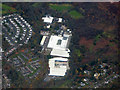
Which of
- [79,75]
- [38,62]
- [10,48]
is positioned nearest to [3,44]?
[10,48]

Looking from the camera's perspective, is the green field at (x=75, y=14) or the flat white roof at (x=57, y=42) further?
the green field at (x=75, y=14)

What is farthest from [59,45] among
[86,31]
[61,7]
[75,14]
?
[61,7]

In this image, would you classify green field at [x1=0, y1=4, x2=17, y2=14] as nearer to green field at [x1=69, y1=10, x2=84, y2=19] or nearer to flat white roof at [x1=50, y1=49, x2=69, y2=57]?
green field at [x1=69, y1=10, x2=84, y2=19]

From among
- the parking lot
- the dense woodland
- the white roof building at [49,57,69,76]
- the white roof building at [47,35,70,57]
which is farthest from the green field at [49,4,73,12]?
the white roof building at [49,57,69,76]

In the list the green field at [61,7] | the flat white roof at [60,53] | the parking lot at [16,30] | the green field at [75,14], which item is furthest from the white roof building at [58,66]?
the green field at [61,7]

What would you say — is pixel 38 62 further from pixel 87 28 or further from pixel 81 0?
pixel 81 0

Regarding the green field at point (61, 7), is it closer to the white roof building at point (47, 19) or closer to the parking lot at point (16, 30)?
the white roof building at point (47, 19)
